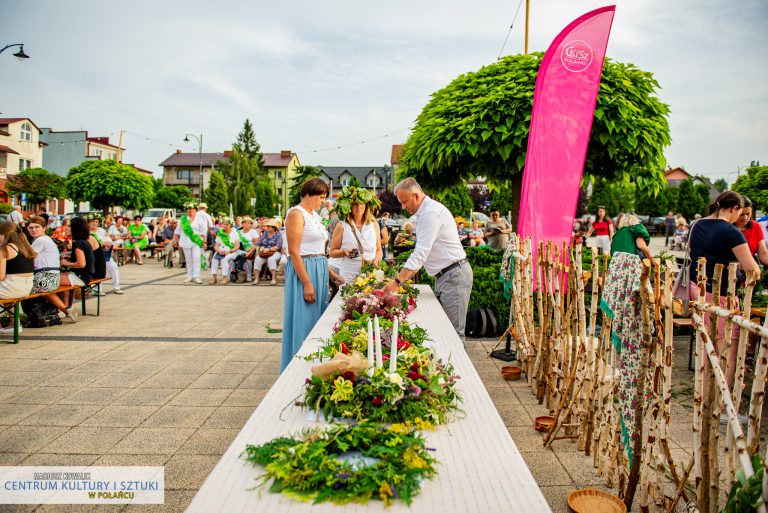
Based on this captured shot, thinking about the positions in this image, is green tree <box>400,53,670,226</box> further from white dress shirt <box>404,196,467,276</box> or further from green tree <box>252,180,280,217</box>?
green tree <box>252,180,280,217</box>

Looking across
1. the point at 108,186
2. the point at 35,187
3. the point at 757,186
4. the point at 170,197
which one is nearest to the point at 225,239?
the point at 108,186

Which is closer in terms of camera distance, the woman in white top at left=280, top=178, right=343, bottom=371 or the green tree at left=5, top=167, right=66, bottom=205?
the woman in white top at left=280, top=178, right=343, bottom=371

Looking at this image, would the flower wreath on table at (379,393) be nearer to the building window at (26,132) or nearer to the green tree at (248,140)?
the building window at (26,132)

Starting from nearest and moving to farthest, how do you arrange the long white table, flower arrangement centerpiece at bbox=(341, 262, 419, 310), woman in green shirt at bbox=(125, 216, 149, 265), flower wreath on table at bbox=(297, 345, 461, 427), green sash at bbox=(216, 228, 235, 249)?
the long white table → flower wreath on table at bbox=(297, 345, 461, 427) → flower arrangement centerpiece at bbox=(341, 262, 419, 310) → green sash at bbox=(216, 228, 235, 249) → woman in green shirt at bbox=(125, 216, 149, 265)

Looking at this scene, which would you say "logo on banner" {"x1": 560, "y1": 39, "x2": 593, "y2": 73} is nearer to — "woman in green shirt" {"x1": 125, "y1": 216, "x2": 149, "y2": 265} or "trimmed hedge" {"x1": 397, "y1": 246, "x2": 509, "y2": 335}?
"trimmed hedge" {"x1": 397, "y1": 246, "x2": 509, "y2": 335}

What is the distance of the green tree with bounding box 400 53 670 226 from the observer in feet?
24.4

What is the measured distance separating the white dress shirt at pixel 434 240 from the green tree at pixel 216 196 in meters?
60.3

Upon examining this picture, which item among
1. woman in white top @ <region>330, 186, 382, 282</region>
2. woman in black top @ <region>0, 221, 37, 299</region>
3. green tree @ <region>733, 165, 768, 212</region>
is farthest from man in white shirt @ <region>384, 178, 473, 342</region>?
green tree @ <region>733, 165, 768, 212</region>

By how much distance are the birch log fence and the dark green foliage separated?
2971 millimetres

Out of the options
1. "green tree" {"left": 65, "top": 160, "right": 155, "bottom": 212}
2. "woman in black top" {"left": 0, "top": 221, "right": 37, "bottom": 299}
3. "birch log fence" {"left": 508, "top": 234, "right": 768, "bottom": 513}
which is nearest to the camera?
"birch log fence" {"left": 508, "top": 234, "right": 768, "bottom": 513}

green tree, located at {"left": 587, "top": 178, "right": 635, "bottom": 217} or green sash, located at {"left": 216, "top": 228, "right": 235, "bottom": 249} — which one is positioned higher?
green tree, located at {"left": 587, "top": 178, "right": 635, "bottom": 217}

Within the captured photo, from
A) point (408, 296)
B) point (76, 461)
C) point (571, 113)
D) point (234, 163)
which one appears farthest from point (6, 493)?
point (234, 163)

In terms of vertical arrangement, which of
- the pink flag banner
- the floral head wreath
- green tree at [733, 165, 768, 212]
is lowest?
the floral head wreath

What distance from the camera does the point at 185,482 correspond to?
3.43m
